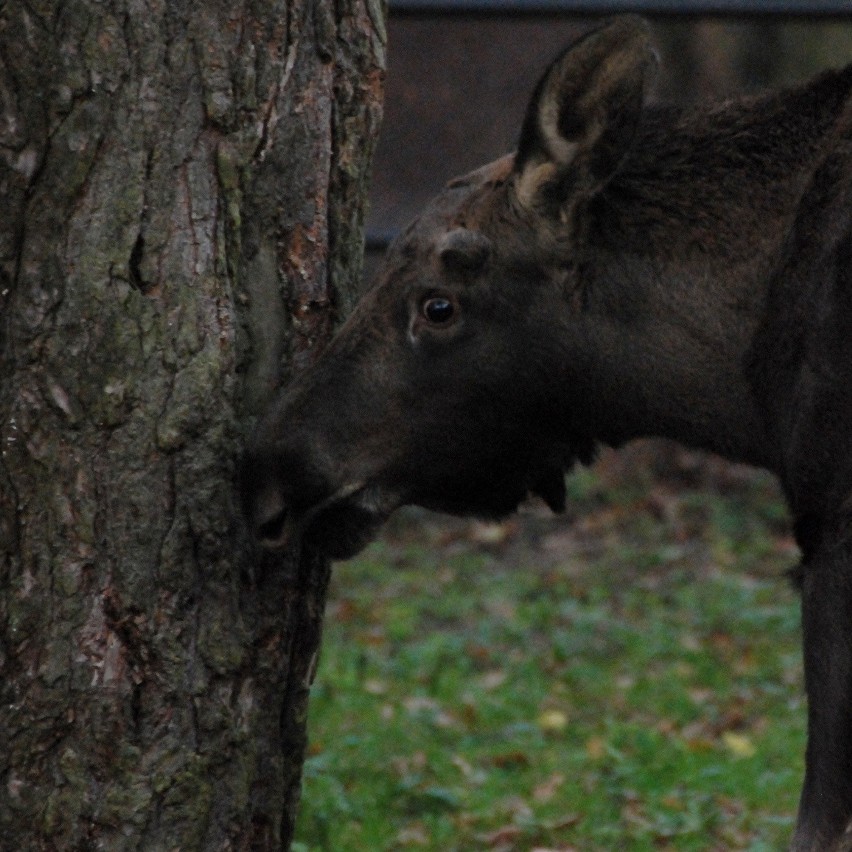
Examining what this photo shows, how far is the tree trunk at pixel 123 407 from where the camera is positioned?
4.30 m

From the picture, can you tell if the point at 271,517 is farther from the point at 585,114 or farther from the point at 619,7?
the point at 619,7

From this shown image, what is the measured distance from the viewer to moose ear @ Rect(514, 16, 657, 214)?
4.44 metres

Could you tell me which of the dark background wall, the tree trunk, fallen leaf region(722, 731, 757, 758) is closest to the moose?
the tree trunk

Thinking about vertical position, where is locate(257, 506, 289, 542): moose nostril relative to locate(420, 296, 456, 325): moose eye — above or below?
below

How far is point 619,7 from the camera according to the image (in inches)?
323

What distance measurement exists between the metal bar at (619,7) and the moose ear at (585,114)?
3.63 m

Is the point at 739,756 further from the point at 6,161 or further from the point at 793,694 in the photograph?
the point at 6,161

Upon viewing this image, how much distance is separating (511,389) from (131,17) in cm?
134

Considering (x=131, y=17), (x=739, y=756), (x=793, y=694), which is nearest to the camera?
(x=131, y=17)

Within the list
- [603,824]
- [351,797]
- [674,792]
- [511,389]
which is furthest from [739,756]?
[511,389]

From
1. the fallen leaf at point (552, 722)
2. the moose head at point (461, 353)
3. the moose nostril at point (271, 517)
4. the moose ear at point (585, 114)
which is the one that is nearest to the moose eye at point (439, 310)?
the moose head at point (461, 353)

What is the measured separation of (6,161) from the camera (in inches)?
170

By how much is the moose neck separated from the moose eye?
1.16ft

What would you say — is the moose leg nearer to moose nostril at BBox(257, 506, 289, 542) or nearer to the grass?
moose nostril at BBox(257, 506, 289, 542)
